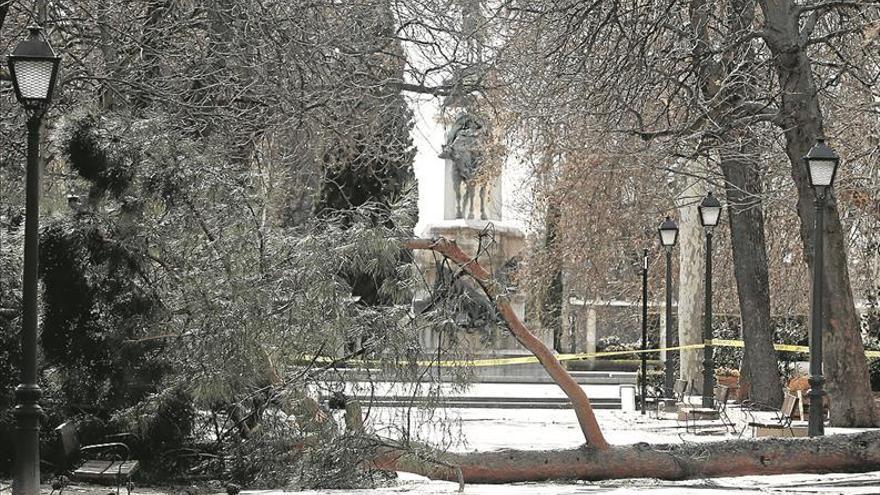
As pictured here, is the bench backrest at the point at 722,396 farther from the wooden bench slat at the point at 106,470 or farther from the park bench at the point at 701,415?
the wooden bench slat at the point at 106,470

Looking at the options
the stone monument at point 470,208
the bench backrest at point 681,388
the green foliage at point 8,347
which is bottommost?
the bench backrest at point 681,388

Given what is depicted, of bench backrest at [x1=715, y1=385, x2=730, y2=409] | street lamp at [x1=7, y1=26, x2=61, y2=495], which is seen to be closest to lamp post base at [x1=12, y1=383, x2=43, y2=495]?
street lamp at [x1=7, y1=26, x2=61, y2=495]

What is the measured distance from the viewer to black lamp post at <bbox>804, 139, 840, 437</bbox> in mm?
18250

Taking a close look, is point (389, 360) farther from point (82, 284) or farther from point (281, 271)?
point (82, 284)

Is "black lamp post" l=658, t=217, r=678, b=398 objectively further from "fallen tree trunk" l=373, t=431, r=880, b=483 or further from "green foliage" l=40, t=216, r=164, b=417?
"green foliage" l=40, t=216, r=164, b=417

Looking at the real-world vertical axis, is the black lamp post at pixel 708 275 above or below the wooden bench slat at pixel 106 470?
above

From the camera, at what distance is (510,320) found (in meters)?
14.9

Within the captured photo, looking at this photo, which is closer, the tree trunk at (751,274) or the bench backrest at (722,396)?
the bench backrest at (722,396)

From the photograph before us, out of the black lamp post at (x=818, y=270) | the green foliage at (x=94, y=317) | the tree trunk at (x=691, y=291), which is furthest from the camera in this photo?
the tree trunk at (x=691, y=291)

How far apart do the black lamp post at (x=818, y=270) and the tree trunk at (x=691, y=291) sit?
18.0 meters

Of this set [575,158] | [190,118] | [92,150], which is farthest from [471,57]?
[92,150]

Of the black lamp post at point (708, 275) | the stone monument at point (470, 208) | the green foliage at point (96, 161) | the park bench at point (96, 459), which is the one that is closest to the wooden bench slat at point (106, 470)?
the park bench at point (96, 459)

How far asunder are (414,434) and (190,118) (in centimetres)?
720

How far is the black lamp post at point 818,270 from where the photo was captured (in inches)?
719
